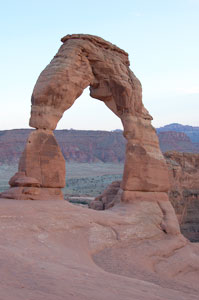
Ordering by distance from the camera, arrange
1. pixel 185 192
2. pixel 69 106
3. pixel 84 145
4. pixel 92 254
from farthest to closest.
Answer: pixel 84 145
pixel 185 192
pixel 69 106
pixel 92 254

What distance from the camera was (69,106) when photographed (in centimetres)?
1102

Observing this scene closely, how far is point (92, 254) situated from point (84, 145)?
8224cm

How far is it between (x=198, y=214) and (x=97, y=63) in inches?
358

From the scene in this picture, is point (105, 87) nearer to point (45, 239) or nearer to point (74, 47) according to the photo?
point (74, 47)

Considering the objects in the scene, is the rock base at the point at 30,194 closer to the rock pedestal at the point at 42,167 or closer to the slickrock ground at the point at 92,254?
the rock pedestal at the point at 42,167

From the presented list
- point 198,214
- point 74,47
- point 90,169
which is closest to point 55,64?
point 74,47

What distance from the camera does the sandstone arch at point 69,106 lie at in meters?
10.3

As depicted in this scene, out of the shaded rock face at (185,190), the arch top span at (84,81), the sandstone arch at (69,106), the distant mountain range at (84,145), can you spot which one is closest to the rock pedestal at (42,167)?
the sandstone arch at (69,106)

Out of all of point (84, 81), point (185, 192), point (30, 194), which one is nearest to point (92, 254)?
point (30, 194)

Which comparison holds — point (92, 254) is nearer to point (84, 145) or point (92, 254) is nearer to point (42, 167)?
point (42, 167)

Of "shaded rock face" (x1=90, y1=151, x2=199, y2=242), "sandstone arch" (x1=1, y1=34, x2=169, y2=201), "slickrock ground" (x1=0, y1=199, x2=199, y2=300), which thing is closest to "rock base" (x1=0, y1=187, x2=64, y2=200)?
"sandstone arch" (x1=1, y1=34, x2=169, y2=201)

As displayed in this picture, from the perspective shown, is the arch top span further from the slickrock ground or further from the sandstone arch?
the slickrock ground

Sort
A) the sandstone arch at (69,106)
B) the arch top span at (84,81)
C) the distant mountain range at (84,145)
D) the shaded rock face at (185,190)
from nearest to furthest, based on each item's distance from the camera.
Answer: the sandstone arch at (69,106)
the arch top span at (84,81)
the shaded rock face at (185,190)
the distant mountain range at (84,145)

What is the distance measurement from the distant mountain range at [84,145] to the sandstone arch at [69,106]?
6739 centimetres
